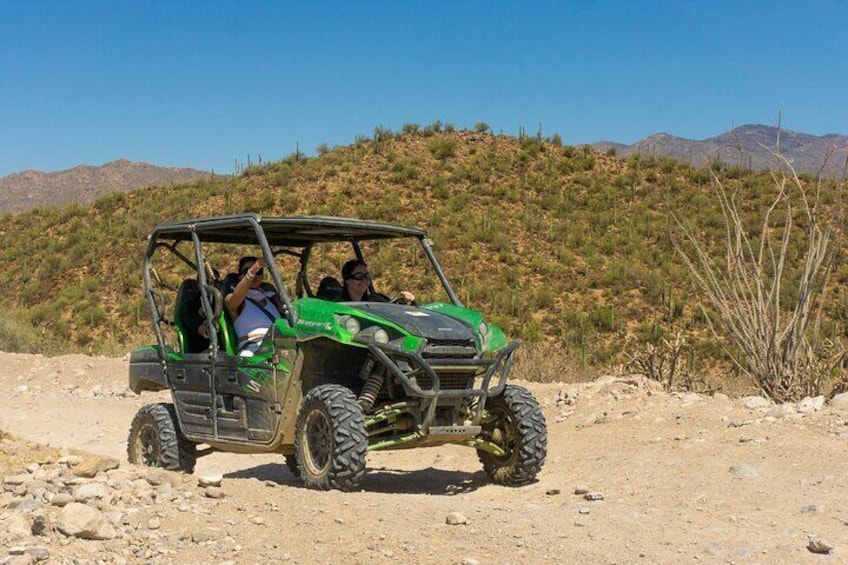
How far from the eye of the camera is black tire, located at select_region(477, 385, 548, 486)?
310 inches

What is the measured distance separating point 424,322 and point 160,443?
9.37 feet

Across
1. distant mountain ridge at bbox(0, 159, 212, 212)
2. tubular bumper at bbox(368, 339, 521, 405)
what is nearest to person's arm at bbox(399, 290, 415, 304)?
tubular bumper at bbox(368, 339, 521, 405)

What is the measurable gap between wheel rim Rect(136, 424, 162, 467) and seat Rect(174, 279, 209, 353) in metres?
0.80

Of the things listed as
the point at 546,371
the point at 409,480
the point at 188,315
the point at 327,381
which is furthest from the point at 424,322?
the point at 546,371

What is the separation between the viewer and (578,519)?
254 inches

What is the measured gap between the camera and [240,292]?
823 centimetres

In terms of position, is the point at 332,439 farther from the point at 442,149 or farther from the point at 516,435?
the point at 442,149

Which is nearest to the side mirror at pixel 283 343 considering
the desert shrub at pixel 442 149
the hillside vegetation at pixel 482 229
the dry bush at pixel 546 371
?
the dry bush at pixel 546 371

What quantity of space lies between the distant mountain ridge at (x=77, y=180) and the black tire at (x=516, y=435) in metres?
120

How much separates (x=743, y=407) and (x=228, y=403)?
16.3ft

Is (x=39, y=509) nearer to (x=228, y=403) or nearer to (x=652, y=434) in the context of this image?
(x=228, y=403)

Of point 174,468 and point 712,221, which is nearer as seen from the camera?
point 174,468

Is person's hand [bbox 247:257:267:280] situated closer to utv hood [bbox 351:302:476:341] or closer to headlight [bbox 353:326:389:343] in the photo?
utv hood [bbox 351:302:476:341]

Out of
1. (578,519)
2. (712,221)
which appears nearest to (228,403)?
(578,519)
